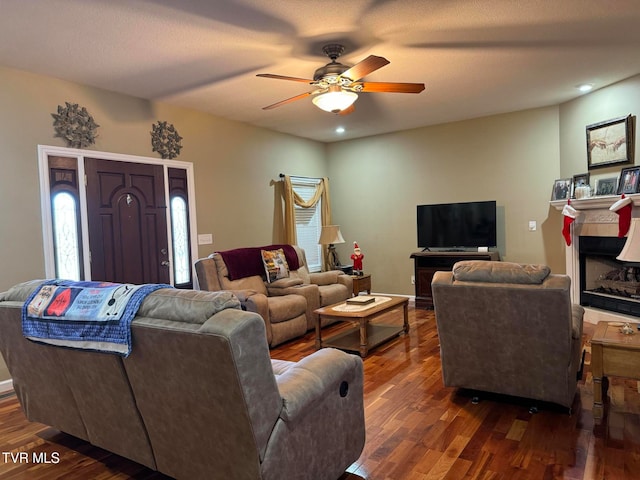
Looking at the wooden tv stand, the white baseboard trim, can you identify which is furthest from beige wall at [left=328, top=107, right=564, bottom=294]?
the white baseboard trim

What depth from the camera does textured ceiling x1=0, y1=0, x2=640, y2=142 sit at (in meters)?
2.82

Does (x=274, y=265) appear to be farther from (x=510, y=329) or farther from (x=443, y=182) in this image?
(x=510, y=329)

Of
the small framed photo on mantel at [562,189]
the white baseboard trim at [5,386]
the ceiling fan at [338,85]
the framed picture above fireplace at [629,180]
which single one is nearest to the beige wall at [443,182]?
the small framed photo on mantel at [562,189]

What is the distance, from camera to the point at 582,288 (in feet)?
16.9

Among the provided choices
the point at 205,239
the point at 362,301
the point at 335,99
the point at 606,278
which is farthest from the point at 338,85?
the point at 606,278

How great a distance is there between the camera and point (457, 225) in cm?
612

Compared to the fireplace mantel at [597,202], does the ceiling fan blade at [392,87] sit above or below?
above

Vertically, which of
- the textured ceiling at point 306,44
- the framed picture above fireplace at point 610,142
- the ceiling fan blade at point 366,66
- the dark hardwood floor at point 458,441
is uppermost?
the textured ceiling at point 306,44

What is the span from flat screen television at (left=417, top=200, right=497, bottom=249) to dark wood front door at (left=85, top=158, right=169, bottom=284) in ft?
12.2

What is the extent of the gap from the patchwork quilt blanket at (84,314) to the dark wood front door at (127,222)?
2.28m

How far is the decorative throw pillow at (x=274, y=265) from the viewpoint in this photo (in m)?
5.16

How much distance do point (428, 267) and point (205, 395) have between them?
4910mm

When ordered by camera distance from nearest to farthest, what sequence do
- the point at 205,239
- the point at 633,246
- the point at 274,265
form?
the point at 633,246
the point at 274,265
the point at 205,239

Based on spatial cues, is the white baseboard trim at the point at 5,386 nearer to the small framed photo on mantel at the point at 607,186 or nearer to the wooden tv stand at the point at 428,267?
the wooden tv stand at the point at 428,267
